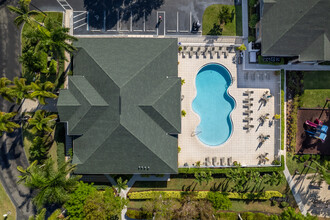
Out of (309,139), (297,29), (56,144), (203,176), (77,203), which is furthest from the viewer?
(309,139)

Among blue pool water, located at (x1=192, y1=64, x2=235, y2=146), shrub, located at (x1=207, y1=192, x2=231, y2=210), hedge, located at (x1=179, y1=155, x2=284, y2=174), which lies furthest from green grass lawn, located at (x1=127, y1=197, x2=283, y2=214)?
blue pool water, located at (x1=192, y1=64, x2=235, y2=146)

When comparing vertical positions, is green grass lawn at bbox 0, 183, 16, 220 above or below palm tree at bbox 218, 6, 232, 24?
below

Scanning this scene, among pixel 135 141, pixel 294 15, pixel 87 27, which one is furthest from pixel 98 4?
pixel 294 15

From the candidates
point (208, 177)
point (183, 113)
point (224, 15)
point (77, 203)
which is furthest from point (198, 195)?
point (224, 15)

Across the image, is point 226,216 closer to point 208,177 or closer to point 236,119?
point 208,177

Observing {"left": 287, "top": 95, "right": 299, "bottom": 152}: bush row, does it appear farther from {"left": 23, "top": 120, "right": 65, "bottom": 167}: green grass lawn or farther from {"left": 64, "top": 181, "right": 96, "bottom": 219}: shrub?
{"left": 23, "top": 120, "right": 65, "bottom": 167}: green grass lawn

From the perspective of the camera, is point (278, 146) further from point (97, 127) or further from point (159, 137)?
point (97, 127)

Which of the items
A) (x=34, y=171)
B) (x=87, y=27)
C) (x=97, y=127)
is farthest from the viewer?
(x=87, y=27)
